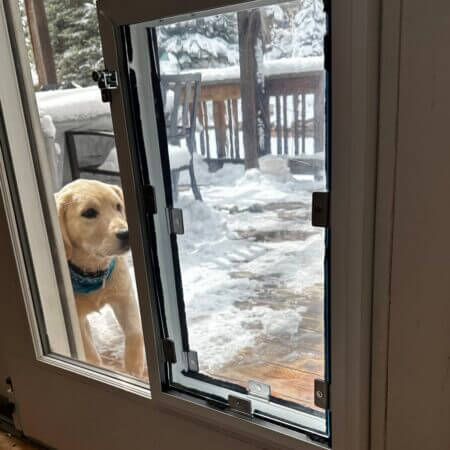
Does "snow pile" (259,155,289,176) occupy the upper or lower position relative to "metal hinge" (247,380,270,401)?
upper

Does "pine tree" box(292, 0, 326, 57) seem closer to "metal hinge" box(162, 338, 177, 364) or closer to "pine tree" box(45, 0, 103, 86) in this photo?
"pine tree" box(45, 0, 103, 86)

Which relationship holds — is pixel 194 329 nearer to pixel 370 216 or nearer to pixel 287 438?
pixel 287 438

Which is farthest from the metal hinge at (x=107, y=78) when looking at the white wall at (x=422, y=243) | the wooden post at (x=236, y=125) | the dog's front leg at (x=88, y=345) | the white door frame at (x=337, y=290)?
the dog's front leg at (x=88, y=345)

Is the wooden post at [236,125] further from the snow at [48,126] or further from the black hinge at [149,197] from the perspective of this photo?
the snow at [48,126]

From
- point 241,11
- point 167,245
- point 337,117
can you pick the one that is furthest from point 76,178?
point 337,117

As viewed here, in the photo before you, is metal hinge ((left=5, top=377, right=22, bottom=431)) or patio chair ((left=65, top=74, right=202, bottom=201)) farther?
metal hinge ((left=5, top=377, right=22, bottom=431))

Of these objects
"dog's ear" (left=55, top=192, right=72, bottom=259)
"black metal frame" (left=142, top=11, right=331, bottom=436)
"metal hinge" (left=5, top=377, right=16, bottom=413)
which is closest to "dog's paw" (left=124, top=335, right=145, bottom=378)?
"black metal frame" (left=142, top=11, right=331, bottom=436)

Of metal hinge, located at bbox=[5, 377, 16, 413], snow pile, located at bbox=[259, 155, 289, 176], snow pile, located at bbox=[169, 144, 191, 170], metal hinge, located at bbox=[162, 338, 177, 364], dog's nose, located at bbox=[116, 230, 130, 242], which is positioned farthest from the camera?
metal hinge, located at bbox=[5, 377, 16, 413]

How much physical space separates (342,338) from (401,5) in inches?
19.7

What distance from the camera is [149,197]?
3.10 feet

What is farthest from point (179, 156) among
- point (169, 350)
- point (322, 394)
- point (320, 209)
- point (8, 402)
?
point (8, 402)

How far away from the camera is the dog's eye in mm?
1219

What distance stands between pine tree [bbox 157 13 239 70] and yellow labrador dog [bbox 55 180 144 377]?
1.21ft

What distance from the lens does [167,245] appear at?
990mm
